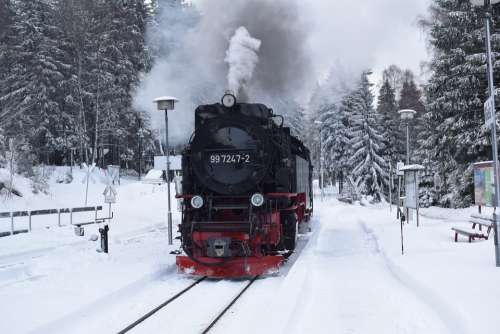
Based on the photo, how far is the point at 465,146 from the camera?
69.1ft

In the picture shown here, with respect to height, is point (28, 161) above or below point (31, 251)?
above

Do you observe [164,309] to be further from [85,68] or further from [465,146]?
[85,68]

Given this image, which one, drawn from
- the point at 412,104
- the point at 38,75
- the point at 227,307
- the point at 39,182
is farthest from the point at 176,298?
the point at 412,104

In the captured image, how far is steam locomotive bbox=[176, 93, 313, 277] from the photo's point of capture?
933 centimetres

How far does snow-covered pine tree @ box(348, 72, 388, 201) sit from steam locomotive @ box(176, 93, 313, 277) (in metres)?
32.1

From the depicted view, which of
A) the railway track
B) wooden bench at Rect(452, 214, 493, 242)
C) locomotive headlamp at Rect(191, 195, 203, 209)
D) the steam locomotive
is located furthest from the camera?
wooden bench at Rect(452, 214, 493, 242)

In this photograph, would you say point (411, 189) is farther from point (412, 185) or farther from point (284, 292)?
point (284, 292)

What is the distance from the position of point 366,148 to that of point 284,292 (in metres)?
35.8

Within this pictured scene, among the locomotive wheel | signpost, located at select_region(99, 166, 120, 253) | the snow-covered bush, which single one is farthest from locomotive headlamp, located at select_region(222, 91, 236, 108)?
the snow-covered bush

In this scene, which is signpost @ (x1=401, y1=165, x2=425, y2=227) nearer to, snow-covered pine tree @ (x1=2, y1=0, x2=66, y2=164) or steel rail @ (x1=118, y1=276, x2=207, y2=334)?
steel rail @ (x1=118, y1=276, x2=207, y2=334)

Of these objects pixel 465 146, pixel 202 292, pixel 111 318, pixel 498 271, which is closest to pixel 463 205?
pixel 465 146

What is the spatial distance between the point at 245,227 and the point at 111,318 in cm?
339

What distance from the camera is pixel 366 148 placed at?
41781 mm

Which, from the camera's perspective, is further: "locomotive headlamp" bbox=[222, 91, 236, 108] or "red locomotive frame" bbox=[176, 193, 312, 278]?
"locomotive headlamp" bbox=[222, 91, 236, 108]
